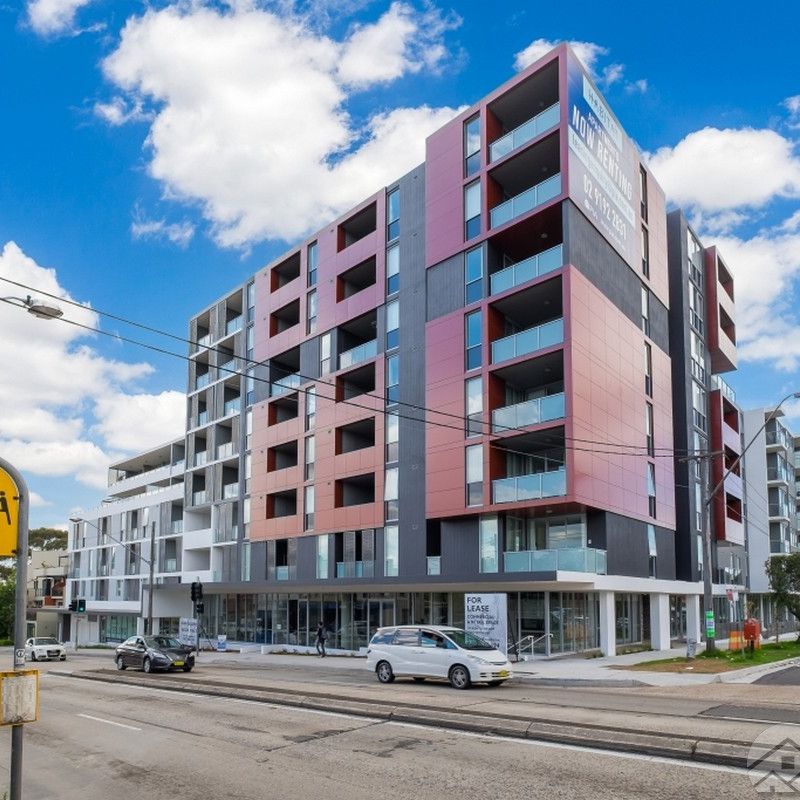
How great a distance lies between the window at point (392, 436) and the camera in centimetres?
3969

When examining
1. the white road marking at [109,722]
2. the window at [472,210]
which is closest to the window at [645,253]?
the window at [472,210]

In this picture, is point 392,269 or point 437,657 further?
point 392,269

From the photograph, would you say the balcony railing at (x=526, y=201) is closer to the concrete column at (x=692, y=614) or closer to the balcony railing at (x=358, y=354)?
the balcony railing at (x=358, y=354)

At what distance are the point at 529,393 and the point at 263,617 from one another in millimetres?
21663

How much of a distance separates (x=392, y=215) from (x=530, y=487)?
1713cm

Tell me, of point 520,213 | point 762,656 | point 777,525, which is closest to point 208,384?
point 520,213

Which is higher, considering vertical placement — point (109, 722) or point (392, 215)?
point (392, 215)

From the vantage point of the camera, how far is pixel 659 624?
38312 millimetres

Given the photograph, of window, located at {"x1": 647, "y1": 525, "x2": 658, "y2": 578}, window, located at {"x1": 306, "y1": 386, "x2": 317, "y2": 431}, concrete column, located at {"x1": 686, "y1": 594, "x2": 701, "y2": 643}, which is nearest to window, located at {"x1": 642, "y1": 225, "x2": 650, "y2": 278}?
window, located at {"x1": 647, "y1": 525, "x2": 658, "y2": 578}

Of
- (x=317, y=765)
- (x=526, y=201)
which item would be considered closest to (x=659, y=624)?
(x=526, y=201)

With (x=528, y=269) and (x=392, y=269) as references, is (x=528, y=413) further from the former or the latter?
(x=392, y=269)

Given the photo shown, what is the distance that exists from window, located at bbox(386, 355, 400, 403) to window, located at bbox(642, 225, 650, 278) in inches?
522

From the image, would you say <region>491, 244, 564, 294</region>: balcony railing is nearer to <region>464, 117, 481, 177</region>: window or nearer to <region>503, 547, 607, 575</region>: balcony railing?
<region>464, 117, 481, 177</region>: window

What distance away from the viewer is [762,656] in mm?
31828
